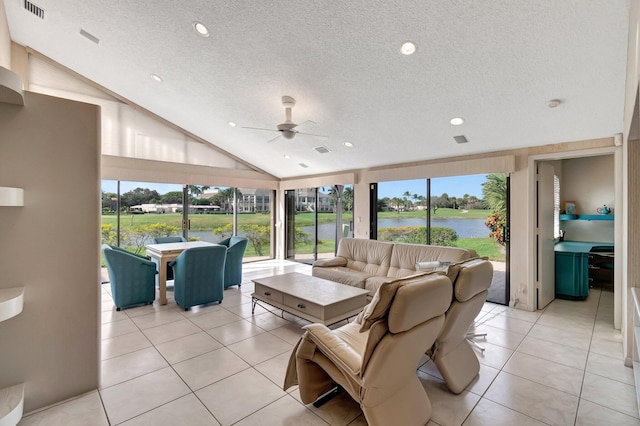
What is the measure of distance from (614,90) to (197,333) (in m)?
5.04

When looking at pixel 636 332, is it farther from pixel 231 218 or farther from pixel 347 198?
pixel 231 218

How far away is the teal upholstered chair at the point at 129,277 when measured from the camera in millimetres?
3806

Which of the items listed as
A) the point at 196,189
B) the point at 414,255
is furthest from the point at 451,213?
the point at 196,189

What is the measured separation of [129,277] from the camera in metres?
3.95

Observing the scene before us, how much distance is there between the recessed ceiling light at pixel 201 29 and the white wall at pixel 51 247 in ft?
5.03

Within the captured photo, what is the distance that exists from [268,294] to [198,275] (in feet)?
3.66

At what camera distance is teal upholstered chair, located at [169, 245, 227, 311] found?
391 centimetres

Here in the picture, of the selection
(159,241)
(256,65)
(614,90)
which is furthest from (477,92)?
(159,241)

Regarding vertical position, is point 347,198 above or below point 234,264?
above

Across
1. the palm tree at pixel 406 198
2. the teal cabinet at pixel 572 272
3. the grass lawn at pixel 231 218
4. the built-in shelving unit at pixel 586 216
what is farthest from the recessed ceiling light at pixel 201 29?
the built-in shelving unit at pixel 586 216

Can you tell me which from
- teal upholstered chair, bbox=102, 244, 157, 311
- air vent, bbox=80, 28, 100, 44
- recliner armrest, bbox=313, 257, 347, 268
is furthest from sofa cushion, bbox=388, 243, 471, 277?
air vent, bbox=80, 28, 100, 44

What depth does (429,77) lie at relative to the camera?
3090 mm

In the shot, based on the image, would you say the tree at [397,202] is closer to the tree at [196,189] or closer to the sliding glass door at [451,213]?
the sliding glass door at [451,213]

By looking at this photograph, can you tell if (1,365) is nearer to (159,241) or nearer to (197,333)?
(197,333)
